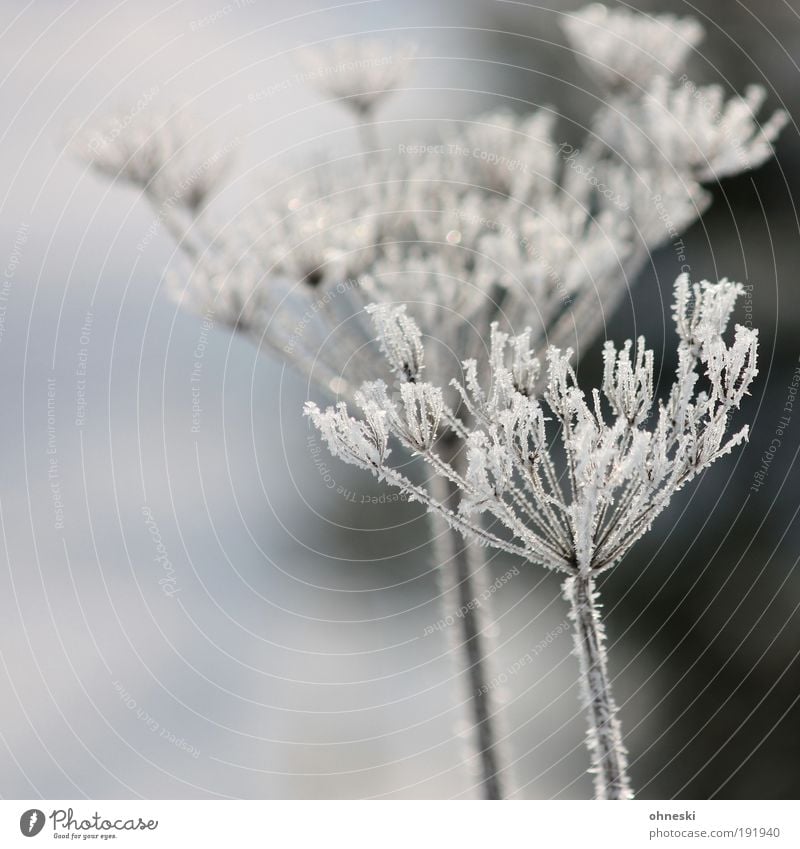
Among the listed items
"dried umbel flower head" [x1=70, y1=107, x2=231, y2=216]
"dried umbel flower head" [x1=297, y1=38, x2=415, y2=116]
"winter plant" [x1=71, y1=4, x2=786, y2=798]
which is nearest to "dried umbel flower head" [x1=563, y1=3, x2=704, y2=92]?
"winter plant" [x1=71, y1=4, x2=786, y2=798]

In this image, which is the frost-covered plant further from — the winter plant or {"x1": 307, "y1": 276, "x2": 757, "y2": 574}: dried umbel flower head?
the winter plant

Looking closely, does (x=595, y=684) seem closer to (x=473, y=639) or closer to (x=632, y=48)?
(x=473, y=639)

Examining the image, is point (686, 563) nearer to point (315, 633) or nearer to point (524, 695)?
point (524, 695)

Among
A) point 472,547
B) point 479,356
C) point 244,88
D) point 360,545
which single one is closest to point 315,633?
point 360,545

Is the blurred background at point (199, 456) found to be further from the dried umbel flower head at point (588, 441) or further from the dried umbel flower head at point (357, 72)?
the dried umbel flower head at point (588, 441)

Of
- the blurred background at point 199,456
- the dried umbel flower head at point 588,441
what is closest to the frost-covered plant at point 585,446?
the dried umbel flower head at point 588,441
